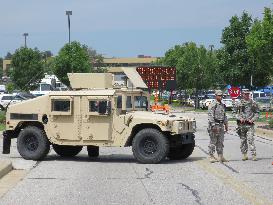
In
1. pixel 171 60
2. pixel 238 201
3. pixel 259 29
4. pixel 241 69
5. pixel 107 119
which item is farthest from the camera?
pixel 171 60

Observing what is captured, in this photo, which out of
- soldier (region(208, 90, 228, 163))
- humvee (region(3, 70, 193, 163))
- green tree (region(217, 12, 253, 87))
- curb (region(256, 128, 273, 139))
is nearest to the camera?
humvee (region(3, 70, 193, 163))

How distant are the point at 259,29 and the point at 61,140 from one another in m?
31.1

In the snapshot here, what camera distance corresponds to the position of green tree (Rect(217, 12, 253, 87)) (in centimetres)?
5856

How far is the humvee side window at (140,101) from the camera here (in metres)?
17.9

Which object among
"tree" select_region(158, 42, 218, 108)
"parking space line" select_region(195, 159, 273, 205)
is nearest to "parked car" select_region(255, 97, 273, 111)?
"tree" select_region(158, 42, 218, 108)

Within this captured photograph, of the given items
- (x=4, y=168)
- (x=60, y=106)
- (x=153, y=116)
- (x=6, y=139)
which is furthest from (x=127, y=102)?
(x=4, y=168)

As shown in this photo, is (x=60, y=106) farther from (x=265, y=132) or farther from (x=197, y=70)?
(x=197, y=70)

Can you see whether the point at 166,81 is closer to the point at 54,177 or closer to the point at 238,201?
the point at 54,177

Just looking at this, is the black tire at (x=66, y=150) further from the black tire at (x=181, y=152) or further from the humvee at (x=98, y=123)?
the black tire at (x=181, y=152)

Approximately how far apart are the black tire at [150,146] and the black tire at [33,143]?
8.15 feet

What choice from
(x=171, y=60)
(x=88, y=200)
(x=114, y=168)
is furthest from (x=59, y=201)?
(x=171, y=60)

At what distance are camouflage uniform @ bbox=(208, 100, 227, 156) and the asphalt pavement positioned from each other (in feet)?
1.53

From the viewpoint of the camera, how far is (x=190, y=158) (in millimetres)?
18266

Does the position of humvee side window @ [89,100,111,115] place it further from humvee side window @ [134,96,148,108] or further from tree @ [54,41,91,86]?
tree @ [54,41,91,86]
